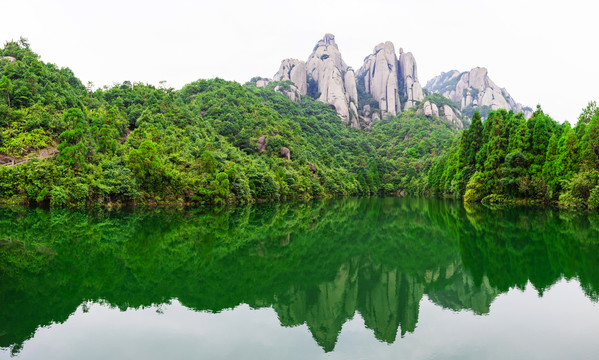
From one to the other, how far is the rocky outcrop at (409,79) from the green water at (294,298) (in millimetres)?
131408

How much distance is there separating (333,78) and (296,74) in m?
13.7

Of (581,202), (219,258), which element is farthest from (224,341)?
(581,202)

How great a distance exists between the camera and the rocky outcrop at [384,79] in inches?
5290

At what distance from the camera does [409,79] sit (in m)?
142

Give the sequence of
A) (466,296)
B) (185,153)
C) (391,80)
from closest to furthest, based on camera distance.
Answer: (466,296)
(185,153)
(391,80)

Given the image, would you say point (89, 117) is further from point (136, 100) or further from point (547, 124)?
point (547, 124)

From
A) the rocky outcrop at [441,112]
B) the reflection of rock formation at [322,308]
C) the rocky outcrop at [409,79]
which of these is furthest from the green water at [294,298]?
the rocky outcrop at [409,79]

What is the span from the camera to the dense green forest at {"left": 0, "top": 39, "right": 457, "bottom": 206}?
102 feet

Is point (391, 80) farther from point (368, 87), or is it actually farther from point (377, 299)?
point (377, 299)

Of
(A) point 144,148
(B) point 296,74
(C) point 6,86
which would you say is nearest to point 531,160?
(A) point 144,148

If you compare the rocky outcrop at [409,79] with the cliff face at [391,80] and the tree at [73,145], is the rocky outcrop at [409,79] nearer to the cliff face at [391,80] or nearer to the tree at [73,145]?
the cliff face at [391,80]

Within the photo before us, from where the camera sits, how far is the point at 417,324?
6652 millimetres

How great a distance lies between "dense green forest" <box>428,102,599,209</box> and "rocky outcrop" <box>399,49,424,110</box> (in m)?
93.6

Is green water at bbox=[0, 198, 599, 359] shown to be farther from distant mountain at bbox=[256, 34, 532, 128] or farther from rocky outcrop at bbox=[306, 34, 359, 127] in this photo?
rocky outcrop at bbox=[306, 34, 359, 127]
